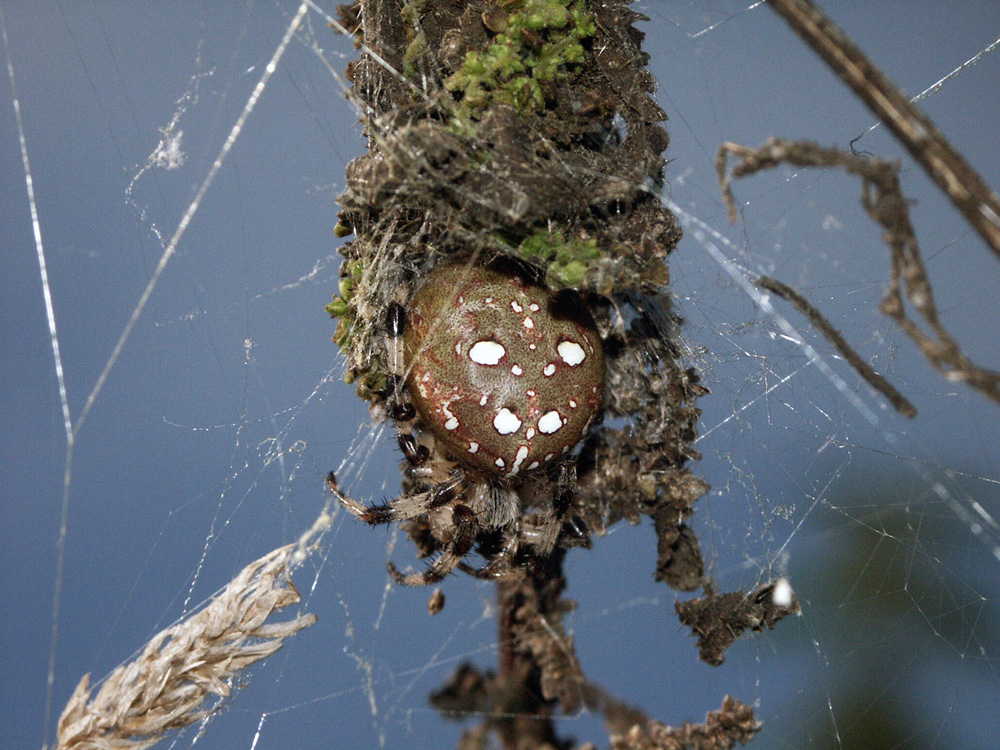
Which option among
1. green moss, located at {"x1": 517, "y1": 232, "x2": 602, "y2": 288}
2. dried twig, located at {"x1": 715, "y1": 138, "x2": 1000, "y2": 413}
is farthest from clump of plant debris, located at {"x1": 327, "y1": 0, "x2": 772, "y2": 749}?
dried twig, located at {"x1": 715, "y1": 138, "x2": 1000, "y2": 413}

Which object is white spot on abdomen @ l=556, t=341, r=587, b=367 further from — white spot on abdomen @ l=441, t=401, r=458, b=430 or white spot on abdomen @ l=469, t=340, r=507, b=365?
white spot on abdomen @ l=441, t=401, r=458, b=430

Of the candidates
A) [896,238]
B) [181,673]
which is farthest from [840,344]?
[181,673]

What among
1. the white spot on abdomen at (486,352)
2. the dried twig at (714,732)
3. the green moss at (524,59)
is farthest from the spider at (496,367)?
the dried twig at (714,732)

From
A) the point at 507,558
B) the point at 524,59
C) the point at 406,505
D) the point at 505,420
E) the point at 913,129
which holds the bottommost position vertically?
the point at 507,558

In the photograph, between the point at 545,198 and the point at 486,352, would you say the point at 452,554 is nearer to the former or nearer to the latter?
the point at 486,352

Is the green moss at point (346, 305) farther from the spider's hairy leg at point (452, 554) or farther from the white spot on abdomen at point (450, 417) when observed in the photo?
the spider's hairy leg at point (452, 554)

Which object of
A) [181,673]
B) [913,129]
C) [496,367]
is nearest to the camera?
[913,129]

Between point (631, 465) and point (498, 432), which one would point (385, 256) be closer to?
point (498, 432)

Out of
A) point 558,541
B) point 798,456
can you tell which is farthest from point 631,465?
point 798,456
